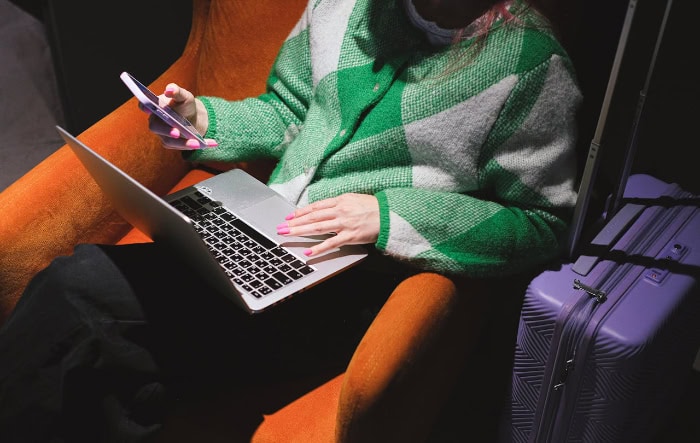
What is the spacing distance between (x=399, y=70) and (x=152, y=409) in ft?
2.09

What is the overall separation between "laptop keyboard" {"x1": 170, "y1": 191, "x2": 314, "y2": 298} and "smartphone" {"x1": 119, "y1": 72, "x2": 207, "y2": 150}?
0.36 ft

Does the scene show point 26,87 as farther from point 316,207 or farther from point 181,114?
point 316,207

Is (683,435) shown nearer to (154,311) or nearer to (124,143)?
(154,311)

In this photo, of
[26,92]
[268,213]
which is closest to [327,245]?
[268,213]

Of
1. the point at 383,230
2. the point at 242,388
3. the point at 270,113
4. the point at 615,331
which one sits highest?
the point at 270,113

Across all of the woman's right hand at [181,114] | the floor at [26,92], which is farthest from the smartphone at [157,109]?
the floor at [26,92]

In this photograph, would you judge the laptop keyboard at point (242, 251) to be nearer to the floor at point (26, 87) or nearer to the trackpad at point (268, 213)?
the trackpad at point (268, 213)

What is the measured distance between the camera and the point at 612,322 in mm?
982

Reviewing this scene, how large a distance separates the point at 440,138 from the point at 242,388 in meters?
0.49

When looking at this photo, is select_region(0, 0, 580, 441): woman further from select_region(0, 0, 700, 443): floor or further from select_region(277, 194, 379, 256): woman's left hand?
select_region(0, 0, 700, 443): floor

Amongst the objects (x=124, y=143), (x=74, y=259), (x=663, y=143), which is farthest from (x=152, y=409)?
(x=663, y=143)

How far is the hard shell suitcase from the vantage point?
990mm

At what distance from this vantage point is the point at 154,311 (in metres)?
0.96

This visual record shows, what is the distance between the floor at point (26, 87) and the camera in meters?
2.21
